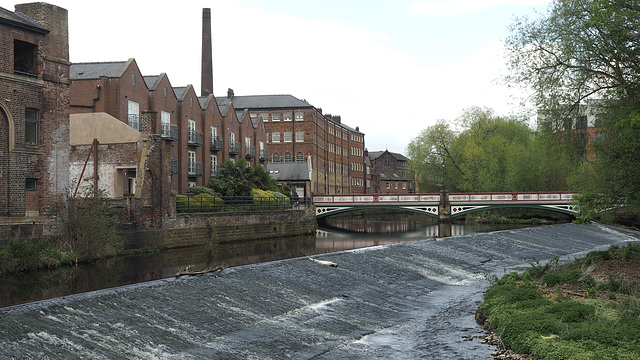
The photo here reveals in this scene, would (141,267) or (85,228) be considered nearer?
(141,267)

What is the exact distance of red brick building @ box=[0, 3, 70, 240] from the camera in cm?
2394

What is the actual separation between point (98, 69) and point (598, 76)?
110ft

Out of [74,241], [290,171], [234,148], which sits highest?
[234,148]

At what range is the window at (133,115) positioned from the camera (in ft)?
136

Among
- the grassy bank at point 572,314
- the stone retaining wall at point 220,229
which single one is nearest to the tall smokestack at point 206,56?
the stone retaining wall at point 220,229

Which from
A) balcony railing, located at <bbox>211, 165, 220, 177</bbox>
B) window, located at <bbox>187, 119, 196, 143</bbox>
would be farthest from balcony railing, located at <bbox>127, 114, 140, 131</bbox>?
balcony railing, located at <bbox>211, 165, 220, 177</bbox>

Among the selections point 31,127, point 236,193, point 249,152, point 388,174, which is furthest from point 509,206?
point 388,174

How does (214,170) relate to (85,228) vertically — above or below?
above

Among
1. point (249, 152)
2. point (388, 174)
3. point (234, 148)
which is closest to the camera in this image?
point (234, 148)

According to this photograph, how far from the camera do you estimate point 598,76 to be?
19.6 m

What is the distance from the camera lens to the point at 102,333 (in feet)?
37.6

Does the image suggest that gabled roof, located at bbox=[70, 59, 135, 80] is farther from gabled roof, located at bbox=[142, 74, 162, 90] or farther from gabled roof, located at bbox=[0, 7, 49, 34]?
Result: gabled roof, located at bbox=[0, 7, 49, 34]

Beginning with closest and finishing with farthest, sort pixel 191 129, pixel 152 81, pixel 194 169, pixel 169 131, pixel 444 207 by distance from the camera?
pixel 169 131
pixel 152 81
pixel 194 169
pixel 191 129
pixel 444 207

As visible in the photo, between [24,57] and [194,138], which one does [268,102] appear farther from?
[24,57]
